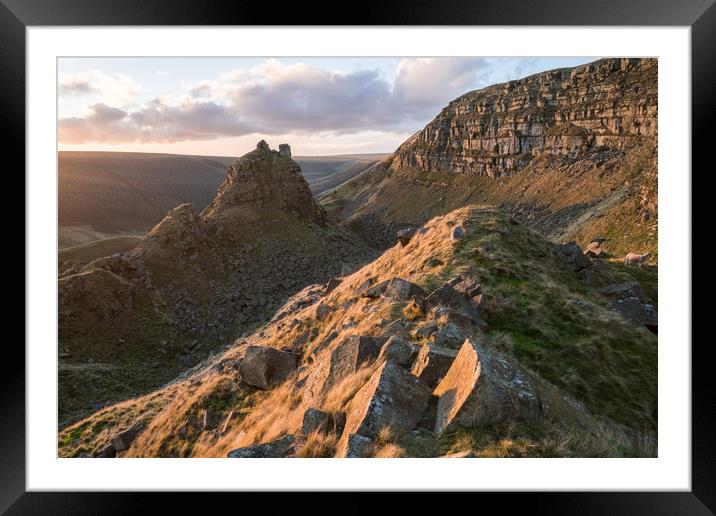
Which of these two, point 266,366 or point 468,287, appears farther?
point 266,366

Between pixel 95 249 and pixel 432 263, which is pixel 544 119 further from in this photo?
pixel 95 249

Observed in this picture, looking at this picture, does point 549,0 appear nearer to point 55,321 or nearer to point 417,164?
point 55,321

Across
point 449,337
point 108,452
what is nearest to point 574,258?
point 449,337

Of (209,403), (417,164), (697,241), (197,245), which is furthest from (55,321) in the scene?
(417,164)

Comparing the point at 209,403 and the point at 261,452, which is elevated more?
the point at 261,452

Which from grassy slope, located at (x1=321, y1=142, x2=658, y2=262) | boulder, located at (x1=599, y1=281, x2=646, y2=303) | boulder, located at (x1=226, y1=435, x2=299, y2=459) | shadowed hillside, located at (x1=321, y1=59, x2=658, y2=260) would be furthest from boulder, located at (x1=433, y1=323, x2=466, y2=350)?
shadowed hillside, located at (x1=321, y1=59, x2=658, y2=260)

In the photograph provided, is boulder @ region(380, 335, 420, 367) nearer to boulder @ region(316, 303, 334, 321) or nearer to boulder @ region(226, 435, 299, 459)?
boulder @ region(226, 435, 299, 459)
